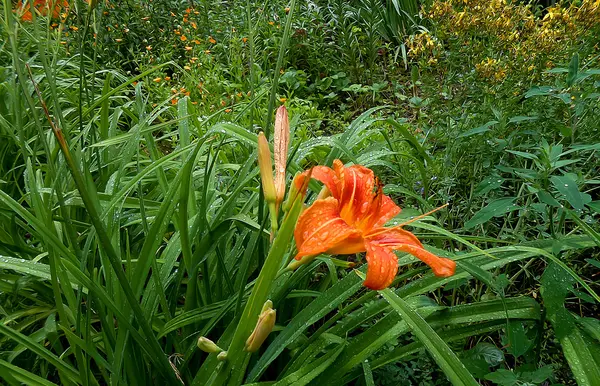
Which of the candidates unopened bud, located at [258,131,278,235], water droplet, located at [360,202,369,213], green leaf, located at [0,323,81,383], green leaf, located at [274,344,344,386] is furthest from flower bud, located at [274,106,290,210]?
green leaf, located at [0,323,81,383]

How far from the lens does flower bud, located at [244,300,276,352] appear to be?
0.66 meters

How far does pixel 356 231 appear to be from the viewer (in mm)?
646

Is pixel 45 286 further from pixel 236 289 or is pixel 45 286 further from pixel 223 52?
pixel 223 52

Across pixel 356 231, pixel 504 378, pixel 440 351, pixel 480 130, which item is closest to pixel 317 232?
pixel 356 231

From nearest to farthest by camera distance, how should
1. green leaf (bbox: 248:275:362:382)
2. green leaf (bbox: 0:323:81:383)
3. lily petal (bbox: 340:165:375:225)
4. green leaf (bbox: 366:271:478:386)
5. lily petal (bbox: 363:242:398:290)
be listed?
1. lily petal (bbox: 363:242:398:290)
2. lily petal (bbox: 340:165:375:225)
3. green leaf (bbox: 366:271:478:386)
4. green leaf (bbox: 0:323:81:383)
5. green leaf (bbox: 248:275:362:382)

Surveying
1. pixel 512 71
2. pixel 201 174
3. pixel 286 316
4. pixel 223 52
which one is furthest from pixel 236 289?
pixel 223 52

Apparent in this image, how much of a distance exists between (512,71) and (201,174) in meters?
1.26

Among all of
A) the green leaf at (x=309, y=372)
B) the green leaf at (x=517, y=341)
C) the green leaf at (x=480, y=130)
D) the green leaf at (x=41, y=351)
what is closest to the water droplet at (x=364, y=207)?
the green leaf at (x=309, y=372)

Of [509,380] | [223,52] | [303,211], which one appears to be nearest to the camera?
[303,211]

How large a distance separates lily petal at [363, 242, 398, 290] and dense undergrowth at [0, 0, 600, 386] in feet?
0.37

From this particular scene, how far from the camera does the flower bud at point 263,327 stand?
656mm

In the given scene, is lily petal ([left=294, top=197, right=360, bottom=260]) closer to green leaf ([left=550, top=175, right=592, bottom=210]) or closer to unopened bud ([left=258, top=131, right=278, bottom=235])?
unopened bud ([left=258, top=131, right=278, bottom=235])

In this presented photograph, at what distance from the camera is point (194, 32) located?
12.8 feet

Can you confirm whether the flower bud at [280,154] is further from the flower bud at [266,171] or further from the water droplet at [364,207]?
the water droplet at [364,207]
